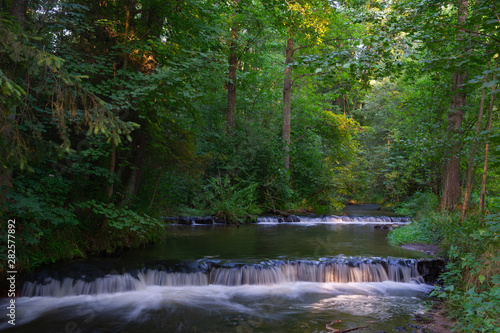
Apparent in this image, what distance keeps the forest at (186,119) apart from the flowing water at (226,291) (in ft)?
2.52

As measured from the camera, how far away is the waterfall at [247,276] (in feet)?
24.6

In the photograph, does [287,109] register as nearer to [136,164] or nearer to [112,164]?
[136,164]

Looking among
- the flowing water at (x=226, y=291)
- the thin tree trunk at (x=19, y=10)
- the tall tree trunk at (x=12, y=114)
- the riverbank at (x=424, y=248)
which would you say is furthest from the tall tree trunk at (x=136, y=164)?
the riverbank at (x=424, y=248)

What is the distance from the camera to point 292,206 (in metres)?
19.9

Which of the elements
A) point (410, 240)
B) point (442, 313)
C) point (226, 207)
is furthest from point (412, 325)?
point (226, 207)

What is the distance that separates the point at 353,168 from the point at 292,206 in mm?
5584

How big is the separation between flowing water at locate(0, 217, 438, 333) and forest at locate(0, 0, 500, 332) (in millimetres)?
769

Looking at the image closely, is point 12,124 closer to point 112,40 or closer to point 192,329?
point 192,329

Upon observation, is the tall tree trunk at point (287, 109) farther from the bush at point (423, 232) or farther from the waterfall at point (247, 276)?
the waterfall at point (247, 276)

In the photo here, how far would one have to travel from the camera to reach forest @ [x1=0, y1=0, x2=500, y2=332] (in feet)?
18.4

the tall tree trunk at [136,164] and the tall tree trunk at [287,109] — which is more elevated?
the tall tree trunk at [287,109]

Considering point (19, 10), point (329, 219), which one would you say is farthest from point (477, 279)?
point (329, 219)

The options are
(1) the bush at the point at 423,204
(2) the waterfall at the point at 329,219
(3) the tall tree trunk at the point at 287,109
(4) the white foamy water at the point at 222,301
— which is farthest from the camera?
(3) the tall tree trunk at the point at 287,109

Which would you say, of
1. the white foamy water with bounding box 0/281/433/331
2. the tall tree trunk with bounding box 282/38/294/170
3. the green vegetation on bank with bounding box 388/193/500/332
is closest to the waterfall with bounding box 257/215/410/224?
the tall tree trunk with bounding box 282/38/294/170
